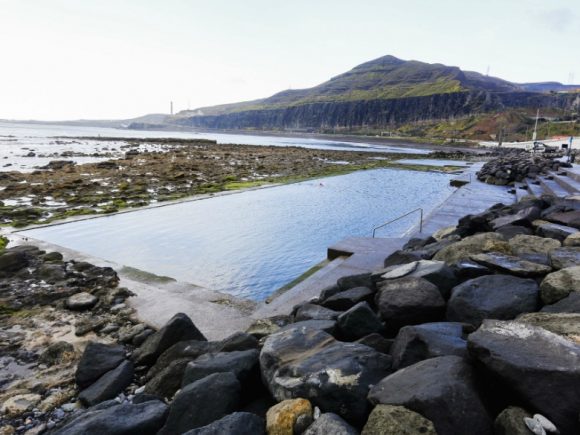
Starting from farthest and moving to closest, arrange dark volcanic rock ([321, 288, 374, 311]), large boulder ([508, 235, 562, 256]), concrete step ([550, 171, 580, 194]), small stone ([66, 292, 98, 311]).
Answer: concrete step ([550, 171, 580, 194]), small stone ([66, 292, 98, 311]), large boulder ([508, 235, 562, 256]), dark volcanic rock ([321, 288, 374, 311])

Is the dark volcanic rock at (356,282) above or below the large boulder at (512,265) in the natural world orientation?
below

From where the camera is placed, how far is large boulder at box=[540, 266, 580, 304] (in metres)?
3.63

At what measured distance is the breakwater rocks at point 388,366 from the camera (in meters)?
2.30

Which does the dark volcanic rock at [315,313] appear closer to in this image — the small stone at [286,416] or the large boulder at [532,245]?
the small stone at [286,416]

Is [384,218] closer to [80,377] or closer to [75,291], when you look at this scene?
[75,291]

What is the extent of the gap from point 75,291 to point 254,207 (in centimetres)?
1008

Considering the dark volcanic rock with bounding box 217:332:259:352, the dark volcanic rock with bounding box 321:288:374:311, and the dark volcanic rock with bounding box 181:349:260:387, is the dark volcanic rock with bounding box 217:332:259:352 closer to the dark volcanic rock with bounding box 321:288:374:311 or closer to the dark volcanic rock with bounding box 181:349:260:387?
the dark volcanic rock with bounding box 181:349:260:387

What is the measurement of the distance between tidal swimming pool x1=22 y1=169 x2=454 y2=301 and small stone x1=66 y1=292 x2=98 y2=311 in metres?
2.14

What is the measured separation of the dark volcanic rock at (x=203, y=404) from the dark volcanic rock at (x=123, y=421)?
12 cm

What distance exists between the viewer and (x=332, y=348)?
127 inches

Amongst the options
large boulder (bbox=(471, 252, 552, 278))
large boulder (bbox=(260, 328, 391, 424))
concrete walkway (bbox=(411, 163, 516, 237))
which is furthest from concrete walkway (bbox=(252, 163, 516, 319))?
large boulder (bbox=(471, 252, 552, 278))

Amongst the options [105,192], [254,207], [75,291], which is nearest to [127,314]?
[75,291]

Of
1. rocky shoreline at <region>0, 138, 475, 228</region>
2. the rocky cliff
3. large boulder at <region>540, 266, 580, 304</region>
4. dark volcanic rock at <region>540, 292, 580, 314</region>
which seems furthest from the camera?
the rocky cliff

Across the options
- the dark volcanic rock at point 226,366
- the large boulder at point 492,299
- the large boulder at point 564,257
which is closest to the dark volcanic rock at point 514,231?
the large boulder at point 564,257
